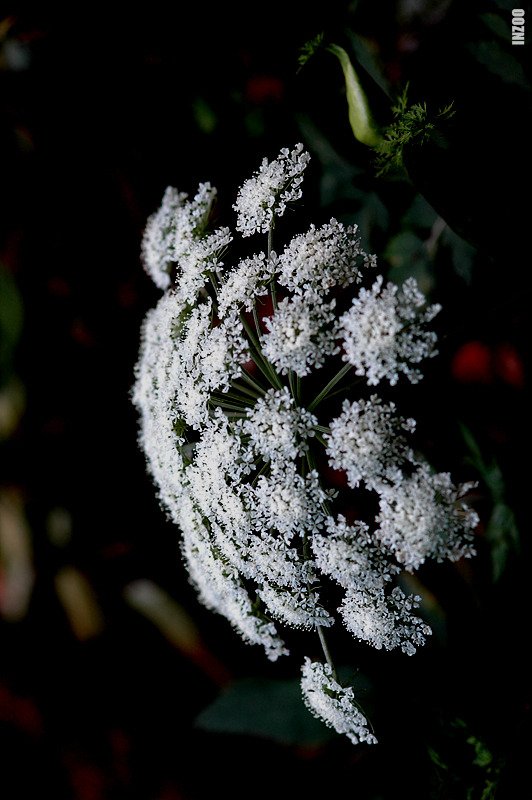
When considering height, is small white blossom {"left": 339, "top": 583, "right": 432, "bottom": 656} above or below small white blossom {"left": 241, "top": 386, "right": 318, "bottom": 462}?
below

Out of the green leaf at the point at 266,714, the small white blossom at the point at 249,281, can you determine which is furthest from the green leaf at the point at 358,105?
the green leaf at the point at 266,714

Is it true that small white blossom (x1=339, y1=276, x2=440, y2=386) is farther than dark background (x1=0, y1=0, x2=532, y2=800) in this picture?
No

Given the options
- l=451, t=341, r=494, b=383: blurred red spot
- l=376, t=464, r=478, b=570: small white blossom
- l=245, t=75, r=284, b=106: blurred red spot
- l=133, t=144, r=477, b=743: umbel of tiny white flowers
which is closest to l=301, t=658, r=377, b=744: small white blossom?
l=133, t=144, r=477, b=743: umbel of tiny white flowers

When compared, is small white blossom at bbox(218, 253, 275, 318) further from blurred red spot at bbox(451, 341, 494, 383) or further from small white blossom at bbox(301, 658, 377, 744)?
blurred red spot at bbox(451, 341, 494, 383)

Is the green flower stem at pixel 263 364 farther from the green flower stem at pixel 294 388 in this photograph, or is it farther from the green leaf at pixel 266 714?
the green leaf at pixel 266 714

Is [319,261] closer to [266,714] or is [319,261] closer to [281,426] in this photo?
[281,426]

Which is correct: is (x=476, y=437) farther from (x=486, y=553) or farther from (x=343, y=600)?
(x=343, y=600)

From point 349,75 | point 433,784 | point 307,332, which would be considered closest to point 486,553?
point 433,784
